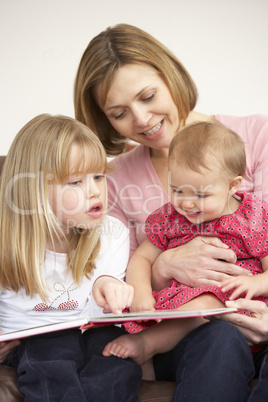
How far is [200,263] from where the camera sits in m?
1.49

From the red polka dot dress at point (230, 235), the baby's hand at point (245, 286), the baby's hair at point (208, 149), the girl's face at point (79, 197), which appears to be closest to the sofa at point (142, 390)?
the red polka dot dress at point (230, 235)

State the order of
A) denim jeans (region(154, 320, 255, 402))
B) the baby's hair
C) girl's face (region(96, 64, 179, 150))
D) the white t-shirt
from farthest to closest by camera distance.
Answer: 1. girl's face (region(96, 64, 179, 150))
2. the white t-shirt
3. the baby's hair
4. denim jeans (region(154, 320, 255, 402))

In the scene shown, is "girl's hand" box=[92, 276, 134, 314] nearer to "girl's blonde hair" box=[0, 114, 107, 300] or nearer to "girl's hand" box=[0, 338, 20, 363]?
"girl's blonde hair" box=[0, 114, 107, 300]

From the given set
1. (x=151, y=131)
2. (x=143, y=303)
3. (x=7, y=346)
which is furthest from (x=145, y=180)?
(x=7, y=346)

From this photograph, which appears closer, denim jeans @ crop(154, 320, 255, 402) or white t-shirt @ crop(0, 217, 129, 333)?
denim jeans @ crop(154, 320, 255, 402)

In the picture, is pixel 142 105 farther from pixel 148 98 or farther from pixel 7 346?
pixel 7 346

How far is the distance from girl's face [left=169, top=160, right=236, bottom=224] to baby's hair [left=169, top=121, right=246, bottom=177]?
0.7 inches

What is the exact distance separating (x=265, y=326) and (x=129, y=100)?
82cm

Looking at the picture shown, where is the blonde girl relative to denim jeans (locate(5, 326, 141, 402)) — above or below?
above

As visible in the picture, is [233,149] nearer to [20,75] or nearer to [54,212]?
[54,212]

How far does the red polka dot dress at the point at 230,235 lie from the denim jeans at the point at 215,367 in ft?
0.52

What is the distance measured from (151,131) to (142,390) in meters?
0.83

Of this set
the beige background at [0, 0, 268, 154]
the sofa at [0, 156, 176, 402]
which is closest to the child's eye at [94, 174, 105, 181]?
the sofa at [0, 156, 176, 402]

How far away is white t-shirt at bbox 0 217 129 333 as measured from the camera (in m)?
1.53
